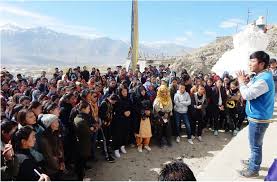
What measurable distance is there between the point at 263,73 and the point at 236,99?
525 centimetres

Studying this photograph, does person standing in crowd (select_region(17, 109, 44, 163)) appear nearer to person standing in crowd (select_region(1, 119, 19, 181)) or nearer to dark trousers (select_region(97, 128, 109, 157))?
person standing in crowd (select_region(1, 119, 19, 181))

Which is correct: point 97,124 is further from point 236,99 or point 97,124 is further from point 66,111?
point 236,99

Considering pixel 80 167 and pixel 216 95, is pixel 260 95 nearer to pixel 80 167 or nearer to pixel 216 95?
pixel 80 167

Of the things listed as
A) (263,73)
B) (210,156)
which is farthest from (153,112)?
(263,73)

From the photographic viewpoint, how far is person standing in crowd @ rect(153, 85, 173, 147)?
A: 877 centimetres

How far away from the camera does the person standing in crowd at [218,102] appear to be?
31.3 ft

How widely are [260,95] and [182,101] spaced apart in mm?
4290

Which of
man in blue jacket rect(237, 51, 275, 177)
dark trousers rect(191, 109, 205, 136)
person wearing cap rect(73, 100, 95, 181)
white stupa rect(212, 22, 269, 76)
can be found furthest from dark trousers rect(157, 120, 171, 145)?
white stupa rect(212, 22, 269, 76)

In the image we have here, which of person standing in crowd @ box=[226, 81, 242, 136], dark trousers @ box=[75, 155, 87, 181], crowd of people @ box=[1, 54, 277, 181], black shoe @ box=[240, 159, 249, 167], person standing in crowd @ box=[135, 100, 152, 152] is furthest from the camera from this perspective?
person standing in crowd @ box=[226, 81, 242, 136]

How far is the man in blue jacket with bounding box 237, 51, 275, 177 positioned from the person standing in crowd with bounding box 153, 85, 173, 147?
3.98 metres

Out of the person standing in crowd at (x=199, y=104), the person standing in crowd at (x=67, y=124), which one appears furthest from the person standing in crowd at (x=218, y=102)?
the person standing in crowd at (x=67, y=124)

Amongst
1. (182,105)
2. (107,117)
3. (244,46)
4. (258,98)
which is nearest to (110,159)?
(107,117)

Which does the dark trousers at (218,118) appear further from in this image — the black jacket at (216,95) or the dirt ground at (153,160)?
the dirt ground at (153,160)

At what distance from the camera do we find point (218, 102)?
378 inches
